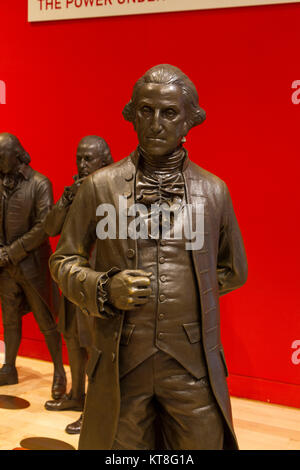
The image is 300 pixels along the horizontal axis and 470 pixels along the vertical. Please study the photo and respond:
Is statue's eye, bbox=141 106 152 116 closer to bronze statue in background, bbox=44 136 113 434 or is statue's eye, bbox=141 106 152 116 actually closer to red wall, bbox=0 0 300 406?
bronze statue in background, bbox=44 136 113 434

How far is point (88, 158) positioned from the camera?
4.25 meters

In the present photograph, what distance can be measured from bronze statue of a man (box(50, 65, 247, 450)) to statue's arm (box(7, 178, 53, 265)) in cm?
250

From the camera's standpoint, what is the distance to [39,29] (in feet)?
18.4

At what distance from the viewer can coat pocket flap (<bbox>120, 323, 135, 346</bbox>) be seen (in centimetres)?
223

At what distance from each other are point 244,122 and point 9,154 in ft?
6.23

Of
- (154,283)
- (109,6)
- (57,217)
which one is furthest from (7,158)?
(154,283)

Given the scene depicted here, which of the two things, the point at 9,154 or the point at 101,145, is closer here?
the point at 101,145

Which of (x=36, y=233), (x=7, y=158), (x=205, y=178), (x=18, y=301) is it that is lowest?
(x=18, y=301)

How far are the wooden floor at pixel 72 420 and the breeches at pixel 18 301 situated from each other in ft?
1.79

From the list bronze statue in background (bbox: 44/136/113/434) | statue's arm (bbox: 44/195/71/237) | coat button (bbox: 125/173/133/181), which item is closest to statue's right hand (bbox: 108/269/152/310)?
coat button (bbox: 125/173/133/181)

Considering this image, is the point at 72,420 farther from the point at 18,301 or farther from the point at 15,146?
the point at 15,146

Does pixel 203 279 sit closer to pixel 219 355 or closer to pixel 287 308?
pixel 219 355

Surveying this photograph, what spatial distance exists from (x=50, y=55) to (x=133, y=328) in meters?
4.01

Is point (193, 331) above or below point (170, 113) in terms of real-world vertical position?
below
